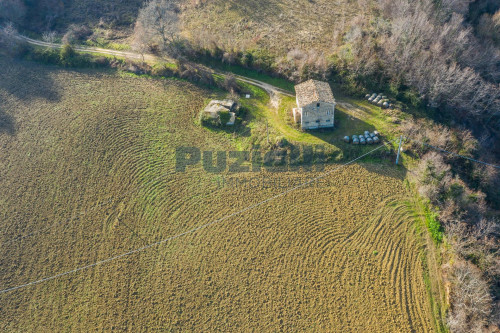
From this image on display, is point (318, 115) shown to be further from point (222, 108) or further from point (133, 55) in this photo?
point (133, 55)

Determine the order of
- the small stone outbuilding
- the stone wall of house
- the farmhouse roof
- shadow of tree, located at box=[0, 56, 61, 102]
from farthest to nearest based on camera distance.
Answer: shadow of tree, located at box=[0, 56, 61, 102]
the small stone outbuilding
the stone wall of house
the farmhouse roof

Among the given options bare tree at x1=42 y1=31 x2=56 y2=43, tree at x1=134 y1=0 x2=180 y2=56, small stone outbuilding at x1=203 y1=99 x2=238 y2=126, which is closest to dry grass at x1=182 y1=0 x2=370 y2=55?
tree at x1=134 y1=0 x2=180 y2=56

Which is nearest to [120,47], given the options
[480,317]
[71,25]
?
[71,25]

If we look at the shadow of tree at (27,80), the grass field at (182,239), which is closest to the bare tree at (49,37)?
the shadow of tree at (27,80)

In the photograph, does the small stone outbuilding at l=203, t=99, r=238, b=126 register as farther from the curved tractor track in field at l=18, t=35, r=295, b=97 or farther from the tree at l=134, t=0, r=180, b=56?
the tree at l=134, t=0, r=180, b=56

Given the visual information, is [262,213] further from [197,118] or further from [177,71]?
[177,71]

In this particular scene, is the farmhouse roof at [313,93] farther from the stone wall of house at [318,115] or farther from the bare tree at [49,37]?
the bare tree at [49,37]
